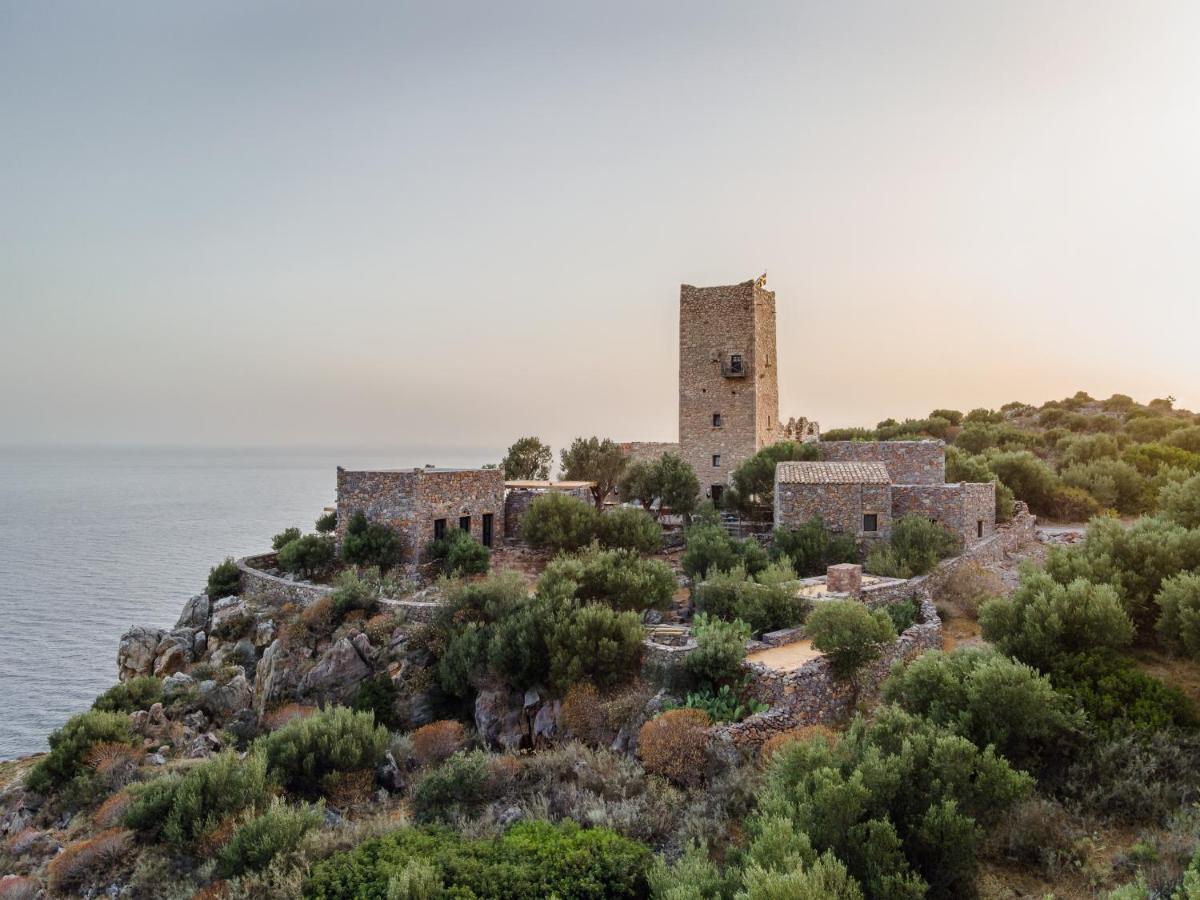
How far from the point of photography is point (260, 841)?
7797mm

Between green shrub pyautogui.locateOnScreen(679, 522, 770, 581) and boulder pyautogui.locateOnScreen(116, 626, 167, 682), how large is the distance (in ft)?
44.7

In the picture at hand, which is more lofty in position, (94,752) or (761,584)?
(761,584)

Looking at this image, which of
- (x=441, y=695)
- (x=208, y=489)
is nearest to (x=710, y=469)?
(x=441, y=695)

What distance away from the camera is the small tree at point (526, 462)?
105 feet

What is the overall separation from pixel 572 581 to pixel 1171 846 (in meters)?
10.5

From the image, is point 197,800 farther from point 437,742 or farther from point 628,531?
point 628,531

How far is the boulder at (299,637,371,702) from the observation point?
14617mm

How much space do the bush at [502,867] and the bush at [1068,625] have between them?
528 centimetres

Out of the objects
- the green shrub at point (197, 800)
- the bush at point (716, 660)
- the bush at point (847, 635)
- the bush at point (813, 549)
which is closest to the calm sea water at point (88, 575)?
the green shrub at point (197, 800)

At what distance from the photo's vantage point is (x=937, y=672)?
8.00 metres

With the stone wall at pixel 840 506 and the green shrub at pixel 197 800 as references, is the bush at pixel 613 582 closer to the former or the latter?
the stone wall at pixel 840 506

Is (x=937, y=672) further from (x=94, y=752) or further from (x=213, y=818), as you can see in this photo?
(x=94, y=752)

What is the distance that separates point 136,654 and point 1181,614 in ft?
67.7

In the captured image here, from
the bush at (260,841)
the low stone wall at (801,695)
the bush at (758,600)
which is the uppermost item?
the bush at (758,600)
